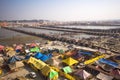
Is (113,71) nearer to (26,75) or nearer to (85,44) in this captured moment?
(26,75)

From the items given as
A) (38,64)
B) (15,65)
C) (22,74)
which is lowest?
(22,74)

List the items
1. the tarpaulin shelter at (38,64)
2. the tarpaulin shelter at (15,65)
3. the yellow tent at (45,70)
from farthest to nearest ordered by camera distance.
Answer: the tarpaulin shelter at (15,65)
the tarpaulin shelter at (38,64)
the yellow tent at (45,70)

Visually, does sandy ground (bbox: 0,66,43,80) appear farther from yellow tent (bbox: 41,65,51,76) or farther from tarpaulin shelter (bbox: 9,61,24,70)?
yellow tent (bbox: 41,65,51,76)

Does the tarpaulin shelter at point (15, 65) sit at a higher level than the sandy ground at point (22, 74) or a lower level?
higher

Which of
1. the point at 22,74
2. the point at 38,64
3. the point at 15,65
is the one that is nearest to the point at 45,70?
the point at 38,64

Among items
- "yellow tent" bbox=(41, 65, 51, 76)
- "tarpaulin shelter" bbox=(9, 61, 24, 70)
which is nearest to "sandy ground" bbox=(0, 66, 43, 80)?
"tarpaulin shelter" bbox=(9, 61, 24, 70)

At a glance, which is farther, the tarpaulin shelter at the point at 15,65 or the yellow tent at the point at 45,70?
the tarpaulin shelter at the point at 15,65

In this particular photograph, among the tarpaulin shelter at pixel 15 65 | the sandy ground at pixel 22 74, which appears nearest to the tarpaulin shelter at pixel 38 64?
the sandy ground at pixel 22 74

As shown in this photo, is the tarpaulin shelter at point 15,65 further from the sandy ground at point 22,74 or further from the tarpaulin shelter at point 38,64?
the tarpaulin shelter at point 38,64

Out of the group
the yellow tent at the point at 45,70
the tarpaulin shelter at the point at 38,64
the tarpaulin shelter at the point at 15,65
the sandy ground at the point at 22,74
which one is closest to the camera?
the yellow tent at the point at 45,70

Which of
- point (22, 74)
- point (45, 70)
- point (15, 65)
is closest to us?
point (45, 70)

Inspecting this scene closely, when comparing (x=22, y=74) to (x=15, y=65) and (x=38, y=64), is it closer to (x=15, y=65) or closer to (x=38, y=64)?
(x=15, y=65)
